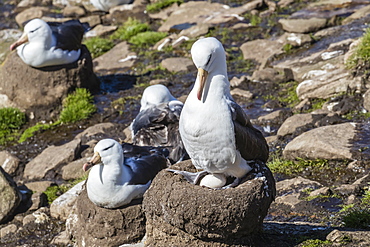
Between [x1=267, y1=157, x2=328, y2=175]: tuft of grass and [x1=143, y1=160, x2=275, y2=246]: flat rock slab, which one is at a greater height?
[x1=143, y1=160, x2=275, y2=246]: flat rock slab

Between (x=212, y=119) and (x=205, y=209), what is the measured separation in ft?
2.61

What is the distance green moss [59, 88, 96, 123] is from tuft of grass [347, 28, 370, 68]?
203 inches

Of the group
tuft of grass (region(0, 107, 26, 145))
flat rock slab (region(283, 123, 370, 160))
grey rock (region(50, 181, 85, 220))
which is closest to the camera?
flat rock slab (region(283, 123, 370, 160))

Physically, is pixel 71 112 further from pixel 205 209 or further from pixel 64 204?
pixel 205 209

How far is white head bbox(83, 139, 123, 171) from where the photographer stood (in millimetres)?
7750

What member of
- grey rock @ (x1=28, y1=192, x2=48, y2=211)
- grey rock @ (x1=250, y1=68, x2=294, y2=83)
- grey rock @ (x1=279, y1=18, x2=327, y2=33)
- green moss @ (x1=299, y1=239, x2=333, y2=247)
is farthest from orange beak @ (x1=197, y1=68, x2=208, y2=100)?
grey rock @ (x1=279, y1=18, x2=327, y2=33)

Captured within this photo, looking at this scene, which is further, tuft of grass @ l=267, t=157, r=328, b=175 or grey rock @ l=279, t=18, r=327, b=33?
grey rock @ l=279, t=18, r=327, b=33

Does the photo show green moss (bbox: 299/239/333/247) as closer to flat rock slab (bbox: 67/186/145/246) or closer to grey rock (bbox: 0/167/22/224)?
flat rock slab (bbox: 67/186/145/246)

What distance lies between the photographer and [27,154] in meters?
12.0

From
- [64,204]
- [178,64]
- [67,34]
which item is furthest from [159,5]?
[64,204]

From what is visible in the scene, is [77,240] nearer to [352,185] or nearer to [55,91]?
[352,185]

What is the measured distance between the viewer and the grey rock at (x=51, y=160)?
435 inches

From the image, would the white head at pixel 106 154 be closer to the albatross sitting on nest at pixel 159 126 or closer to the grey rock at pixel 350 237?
the albatross sitting on nest at pixel 159 126

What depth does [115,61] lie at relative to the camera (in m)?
15.7
